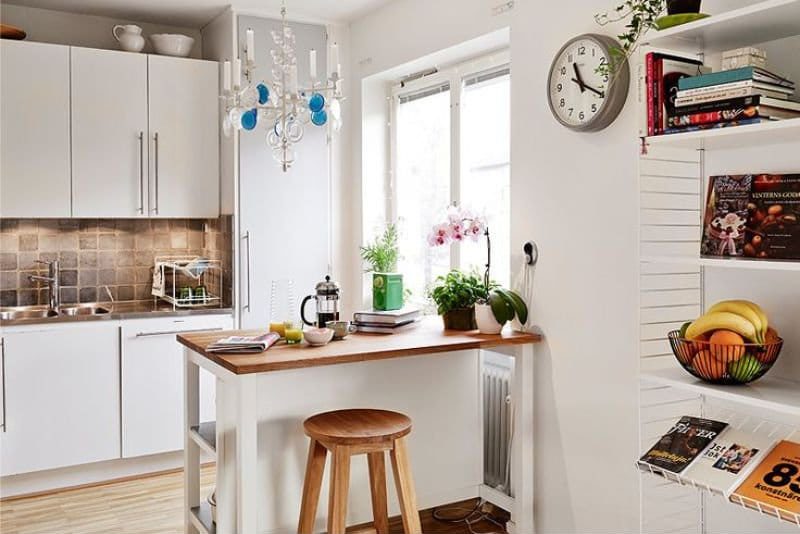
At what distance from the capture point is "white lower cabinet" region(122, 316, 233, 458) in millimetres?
4180

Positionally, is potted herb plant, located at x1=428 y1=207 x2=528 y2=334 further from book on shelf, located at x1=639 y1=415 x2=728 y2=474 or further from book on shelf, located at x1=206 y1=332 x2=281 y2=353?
book on shelf, located at x1=639 y1=415 x2=728 y2=474

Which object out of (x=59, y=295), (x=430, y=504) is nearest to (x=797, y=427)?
(x=430, y=504)

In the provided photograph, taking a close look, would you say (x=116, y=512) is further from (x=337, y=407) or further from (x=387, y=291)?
(x=387, y=291)

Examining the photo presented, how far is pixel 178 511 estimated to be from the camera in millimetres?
3744

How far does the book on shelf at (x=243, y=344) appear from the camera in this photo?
110 inches

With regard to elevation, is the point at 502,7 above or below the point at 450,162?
above

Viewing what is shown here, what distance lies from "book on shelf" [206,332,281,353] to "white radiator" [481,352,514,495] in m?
1.18

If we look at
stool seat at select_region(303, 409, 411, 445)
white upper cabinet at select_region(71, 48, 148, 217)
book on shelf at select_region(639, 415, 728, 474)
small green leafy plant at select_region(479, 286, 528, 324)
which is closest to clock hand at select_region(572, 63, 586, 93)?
small green leafy plant at select_region(479, 286, 528, 324)

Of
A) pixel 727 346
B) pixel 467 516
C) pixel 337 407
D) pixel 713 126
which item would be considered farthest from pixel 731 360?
pixel 467 516

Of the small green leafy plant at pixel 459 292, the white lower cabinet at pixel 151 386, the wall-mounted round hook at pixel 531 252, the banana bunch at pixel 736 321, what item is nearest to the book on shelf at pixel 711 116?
the banana bunch at pixel 736 321

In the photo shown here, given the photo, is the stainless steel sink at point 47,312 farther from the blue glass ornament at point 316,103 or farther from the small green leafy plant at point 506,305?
the small green leafy plant at point 506,305

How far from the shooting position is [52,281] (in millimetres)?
4395

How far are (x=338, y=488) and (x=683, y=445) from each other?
119 cm

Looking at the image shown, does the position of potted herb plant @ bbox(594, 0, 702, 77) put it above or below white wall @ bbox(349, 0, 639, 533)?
above
